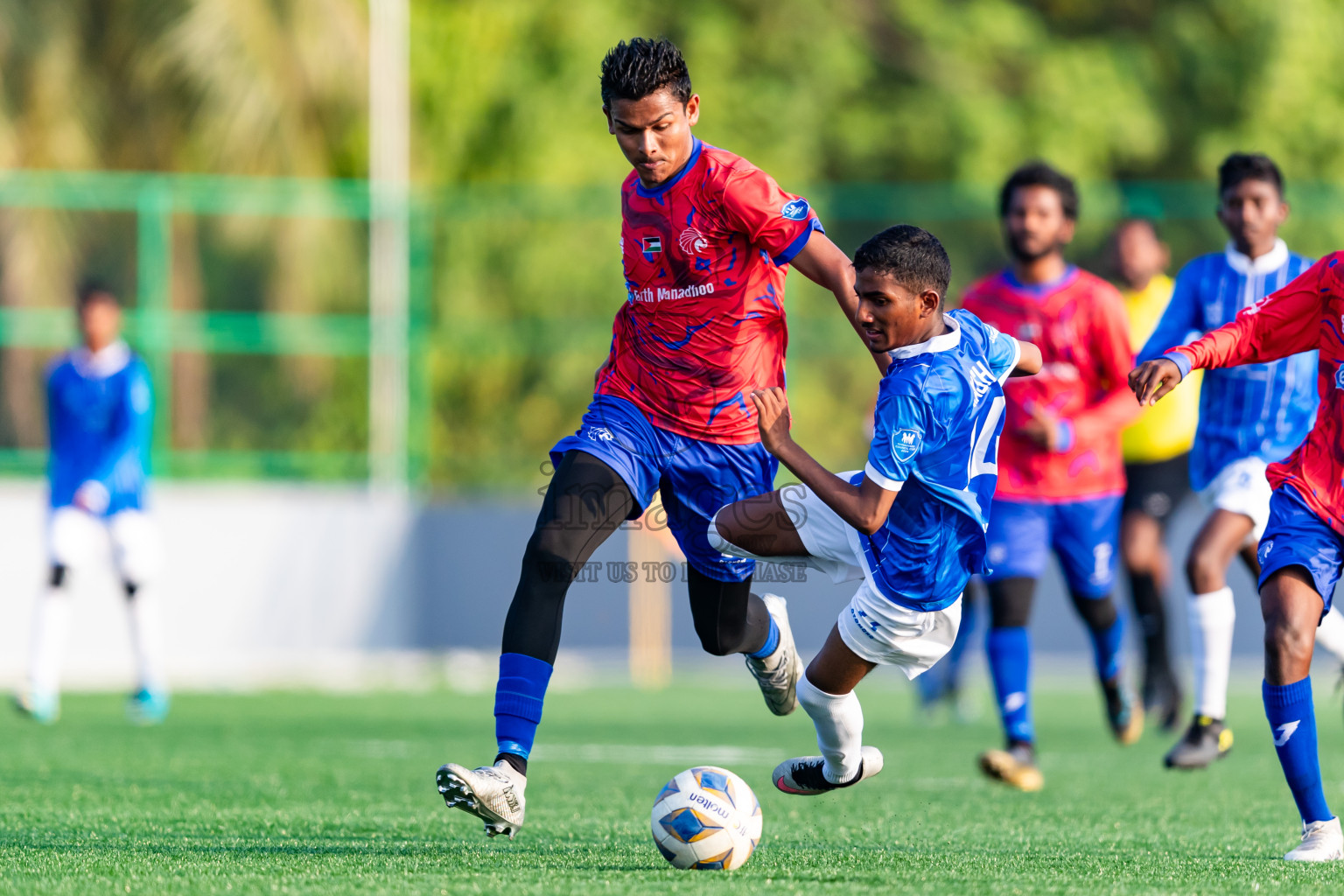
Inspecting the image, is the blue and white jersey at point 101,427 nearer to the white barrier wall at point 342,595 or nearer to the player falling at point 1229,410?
the white barrier wall at point 342,595

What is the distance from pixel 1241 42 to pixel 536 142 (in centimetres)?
952

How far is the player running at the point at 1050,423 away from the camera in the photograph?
7652 millimetres

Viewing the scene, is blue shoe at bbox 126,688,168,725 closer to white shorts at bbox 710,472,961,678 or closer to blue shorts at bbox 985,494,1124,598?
blue shorts at bbox 985,494,1124,598

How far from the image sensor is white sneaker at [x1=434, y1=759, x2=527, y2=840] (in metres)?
4.74

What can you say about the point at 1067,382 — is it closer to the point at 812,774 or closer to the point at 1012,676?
the point at 1012,676


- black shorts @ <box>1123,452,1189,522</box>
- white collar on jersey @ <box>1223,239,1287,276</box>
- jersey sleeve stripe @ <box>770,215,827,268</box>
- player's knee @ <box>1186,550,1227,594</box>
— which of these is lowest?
player's knee @ <box>1186,550,1227,594</box>

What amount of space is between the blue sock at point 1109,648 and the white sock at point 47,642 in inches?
223

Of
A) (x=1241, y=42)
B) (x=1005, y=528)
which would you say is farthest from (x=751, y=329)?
(x=1241, y=42)

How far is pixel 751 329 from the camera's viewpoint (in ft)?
18.7

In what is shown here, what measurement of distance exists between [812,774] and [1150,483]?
486 cm

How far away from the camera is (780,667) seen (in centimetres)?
615

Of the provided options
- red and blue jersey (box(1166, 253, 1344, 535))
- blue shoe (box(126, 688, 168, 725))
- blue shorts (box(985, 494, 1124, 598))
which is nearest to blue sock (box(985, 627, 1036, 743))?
blue shorts (box(985, 494, 1124, 598))

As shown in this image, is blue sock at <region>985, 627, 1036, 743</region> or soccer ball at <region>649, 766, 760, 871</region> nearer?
soccer ball at <region>649, 766, 760, 871</region>

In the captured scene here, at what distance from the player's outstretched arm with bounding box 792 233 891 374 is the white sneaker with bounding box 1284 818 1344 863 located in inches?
69.6
